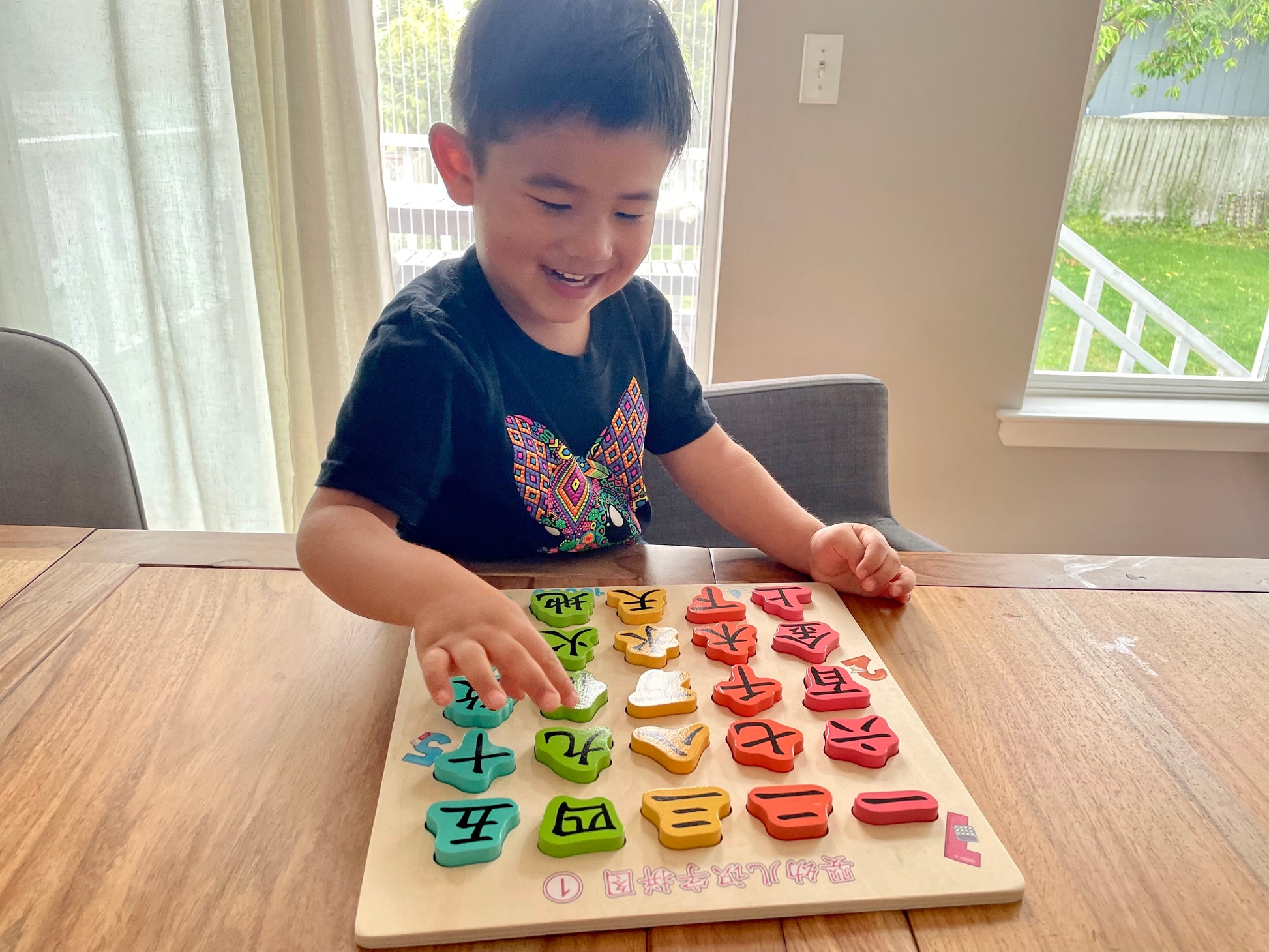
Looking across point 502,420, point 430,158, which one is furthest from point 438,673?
point 430,158

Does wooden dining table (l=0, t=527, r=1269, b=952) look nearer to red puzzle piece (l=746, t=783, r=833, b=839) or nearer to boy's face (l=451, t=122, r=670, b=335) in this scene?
red puzzle piece (l=746, t=783, r=833, b=839)

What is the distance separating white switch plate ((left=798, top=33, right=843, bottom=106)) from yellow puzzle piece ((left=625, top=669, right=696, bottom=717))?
130cm

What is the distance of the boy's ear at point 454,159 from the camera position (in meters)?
0.68

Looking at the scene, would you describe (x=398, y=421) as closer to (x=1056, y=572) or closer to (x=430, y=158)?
(x=1056, y=572)

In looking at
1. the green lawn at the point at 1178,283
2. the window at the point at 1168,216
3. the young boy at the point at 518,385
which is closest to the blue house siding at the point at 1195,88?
the window at the point at 1168,216

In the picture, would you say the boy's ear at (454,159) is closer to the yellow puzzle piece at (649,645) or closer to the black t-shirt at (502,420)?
the black t-shirt at (502,420)

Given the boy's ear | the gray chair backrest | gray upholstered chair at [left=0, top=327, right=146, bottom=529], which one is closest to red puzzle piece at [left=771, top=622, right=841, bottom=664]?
the boy's ear

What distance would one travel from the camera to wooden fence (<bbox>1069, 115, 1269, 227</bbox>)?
1750 millimetres

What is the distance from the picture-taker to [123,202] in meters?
1.54

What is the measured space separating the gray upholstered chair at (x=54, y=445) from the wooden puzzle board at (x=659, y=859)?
0.63 meters

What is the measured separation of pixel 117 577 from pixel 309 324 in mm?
A: 1040

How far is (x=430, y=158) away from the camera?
1.56 metres

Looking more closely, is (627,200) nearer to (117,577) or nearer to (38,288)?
(117,577)

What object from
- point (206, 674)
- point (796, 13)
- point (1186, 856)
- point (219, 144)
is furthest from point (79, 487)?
point (796, 13)
